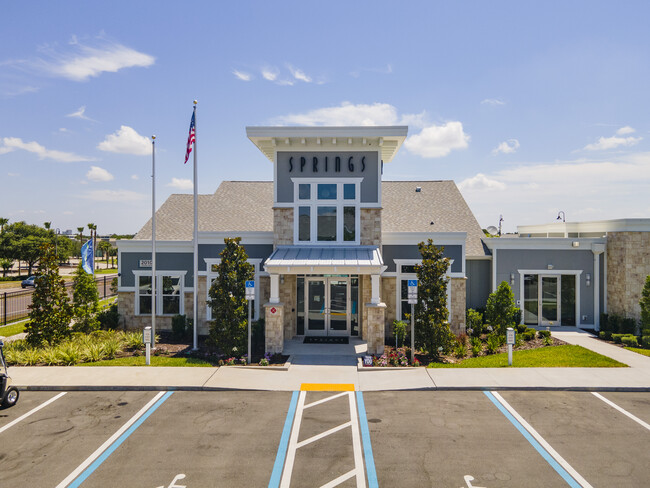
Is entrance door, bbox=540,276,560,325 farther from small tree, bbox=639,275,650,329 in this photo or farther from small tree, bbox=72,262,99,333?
small tree, bbox=72,262,99,333

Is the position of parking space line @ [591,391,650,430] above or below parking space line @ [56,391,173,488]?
above

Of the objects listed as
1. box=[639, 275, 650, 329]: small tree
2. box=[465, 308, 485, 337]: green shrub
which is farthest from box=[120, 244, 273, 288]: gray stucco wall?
box=[639, 275, 650, 329]: small tree

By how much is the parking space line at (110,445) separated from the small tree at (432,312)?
870cm

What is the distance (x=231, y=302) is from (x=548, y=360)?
11273mm

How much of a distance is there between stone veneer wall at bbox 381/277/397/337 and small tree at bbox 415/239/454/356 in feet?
10.7

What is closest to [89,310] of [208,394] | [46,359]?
[46,359]

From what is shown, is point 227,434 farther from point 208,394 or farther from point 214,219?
point 214,219

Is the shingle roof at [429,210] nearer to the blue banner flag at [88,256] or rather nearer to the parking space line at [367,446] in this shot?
the parking space line at [367,446]

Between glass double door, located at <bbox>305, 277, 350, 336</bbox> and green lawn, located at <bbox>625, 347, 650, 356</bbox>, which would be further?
glass double door, located at <bbox>305, 277, 350, 336</bbox>

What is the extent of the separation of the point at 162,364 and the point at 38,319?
576 centimetres

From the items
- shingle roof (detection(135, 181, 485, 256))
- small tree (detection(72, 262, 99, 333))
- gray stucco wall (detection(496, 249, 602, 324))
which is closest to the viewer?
small tree (detection(72, 262, 99, 333))

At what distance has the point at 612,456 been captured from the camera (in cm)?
840

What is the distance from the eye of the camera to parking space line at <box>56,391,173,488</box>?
7.62 m

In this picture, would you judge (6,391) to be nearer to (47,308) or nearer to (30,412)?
(30,412)
